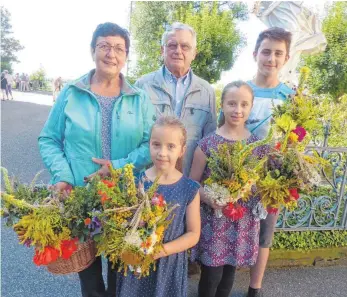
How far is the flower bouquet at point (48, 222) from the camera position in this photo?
150 cm

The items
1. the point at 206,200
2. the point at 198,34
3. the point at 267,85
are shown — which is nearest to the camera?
the point at 206,200

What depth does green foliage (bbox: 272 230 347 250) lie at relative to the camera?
11.0 ft

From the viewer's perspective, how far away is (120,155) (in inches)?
80.9

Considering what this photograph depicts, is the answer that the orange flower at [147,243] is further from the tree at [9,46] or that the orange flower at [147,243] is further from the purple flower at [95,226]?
the tree at [9,46]

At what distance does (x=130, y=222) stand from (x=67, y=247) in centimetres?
40

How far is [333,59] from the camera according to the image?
28.6 ft

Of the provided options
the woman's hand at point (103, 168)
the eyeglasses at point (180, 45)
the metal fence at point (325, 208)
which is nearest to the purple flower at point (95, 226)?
the woman's hand at point (103, 168)

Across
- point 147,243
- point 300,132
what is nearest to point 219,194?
point 147,243

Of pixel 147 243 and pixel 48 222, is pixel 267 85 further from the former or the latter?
pixel 48 222

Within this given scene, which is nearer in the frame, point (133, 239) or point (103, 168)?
point (133, 239)

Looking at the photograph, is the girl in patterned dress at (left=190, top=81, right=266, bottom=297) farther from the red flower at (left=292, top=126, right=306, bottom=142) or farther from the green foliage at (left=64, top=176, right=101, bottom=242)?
the green foliage at (left=64, top=176, right=101, bottom=242)

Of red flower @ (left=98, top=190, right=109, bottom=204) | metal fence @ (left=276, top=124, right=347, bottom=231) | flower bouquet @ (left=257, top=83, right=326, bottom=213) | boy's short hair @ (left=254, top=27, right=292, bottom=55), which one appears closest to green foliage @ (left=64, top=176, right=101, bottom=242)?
red flower @ (left=98, top=190, right=109, bottom=204)

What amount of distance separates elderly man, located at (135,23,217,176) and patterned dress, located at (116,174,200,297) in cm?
71

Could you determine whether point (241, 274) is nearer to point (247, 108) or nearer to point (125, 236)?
point (247, 108)
